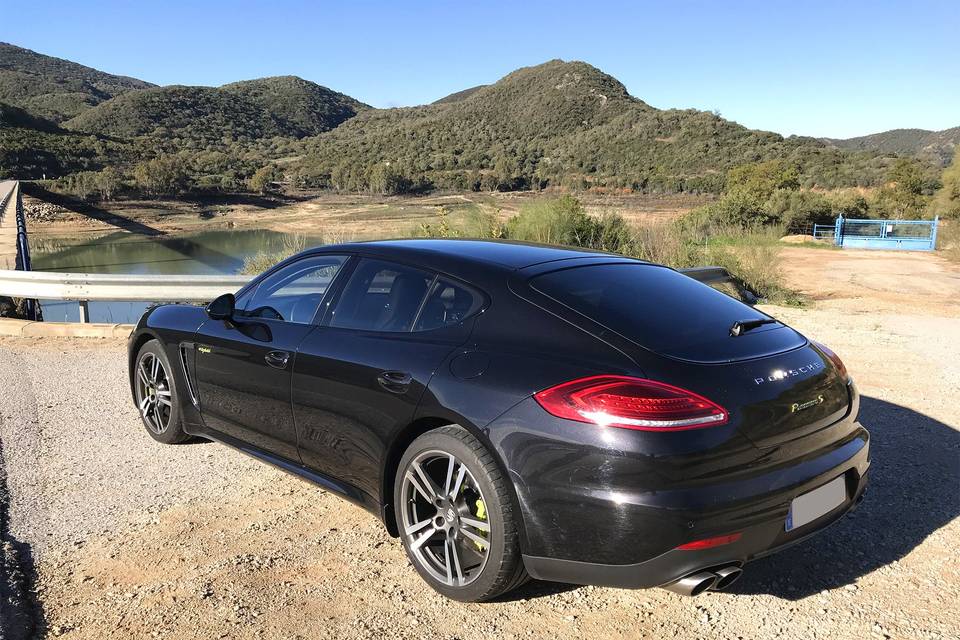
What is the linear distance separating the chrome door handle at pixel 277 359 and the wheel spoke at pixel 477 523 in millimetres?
1346

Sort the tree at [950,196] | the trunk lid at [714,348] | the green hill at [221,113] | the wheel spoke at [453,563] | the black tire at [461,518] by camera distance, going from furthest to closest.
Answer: the green hill at [221,113]
the tree at [950,196]
the wheel spoke at [453,563]
the black tire at [461,518]
the trunk lid at [714,348]

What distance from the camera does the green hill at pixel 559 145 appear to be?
185 feet

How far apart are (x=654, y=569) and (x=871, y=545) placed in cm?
165

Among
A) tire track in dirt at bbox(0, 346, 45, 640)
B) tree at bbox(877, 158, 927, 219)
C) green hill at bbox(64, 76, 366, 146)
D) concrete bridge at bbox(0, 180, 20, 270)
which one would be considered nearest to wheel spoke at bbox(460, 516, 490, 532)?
tire track in dirt at bbox(0, 346, 45, 640)

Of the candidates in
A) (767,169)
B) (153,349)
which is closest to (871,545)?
(153,349)

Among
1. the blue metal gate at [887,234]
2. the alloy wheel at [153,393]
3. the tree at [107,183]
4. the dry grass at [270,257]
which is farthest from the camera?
the tree at [107,183]

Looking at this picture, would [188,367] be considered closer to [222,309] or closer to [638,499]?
[222,309]

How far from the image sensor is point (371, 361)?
319cm

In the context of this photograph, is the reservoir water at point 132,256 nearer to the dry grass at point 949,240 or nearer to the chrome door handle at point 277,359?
the chrome door handle at point 277,359

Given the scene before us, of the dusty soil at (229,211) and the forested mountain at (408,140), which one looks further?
the forested mountain at (408,140)

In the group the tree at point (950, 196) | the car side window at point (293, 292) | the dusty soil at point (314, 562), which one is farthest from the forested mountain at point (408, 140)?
the car side window at point (293, 292)

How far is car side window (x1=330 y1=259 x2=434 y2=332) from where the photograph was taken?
330cm

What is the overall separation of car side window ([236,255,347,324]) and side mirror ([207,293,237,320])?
3.4 inches

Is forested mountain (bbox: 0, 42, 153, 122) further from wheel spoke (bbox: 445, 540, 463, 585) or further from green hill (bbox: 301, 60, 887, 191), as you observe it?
wheel spoke (bbox: 445, 540, 463, 585)
